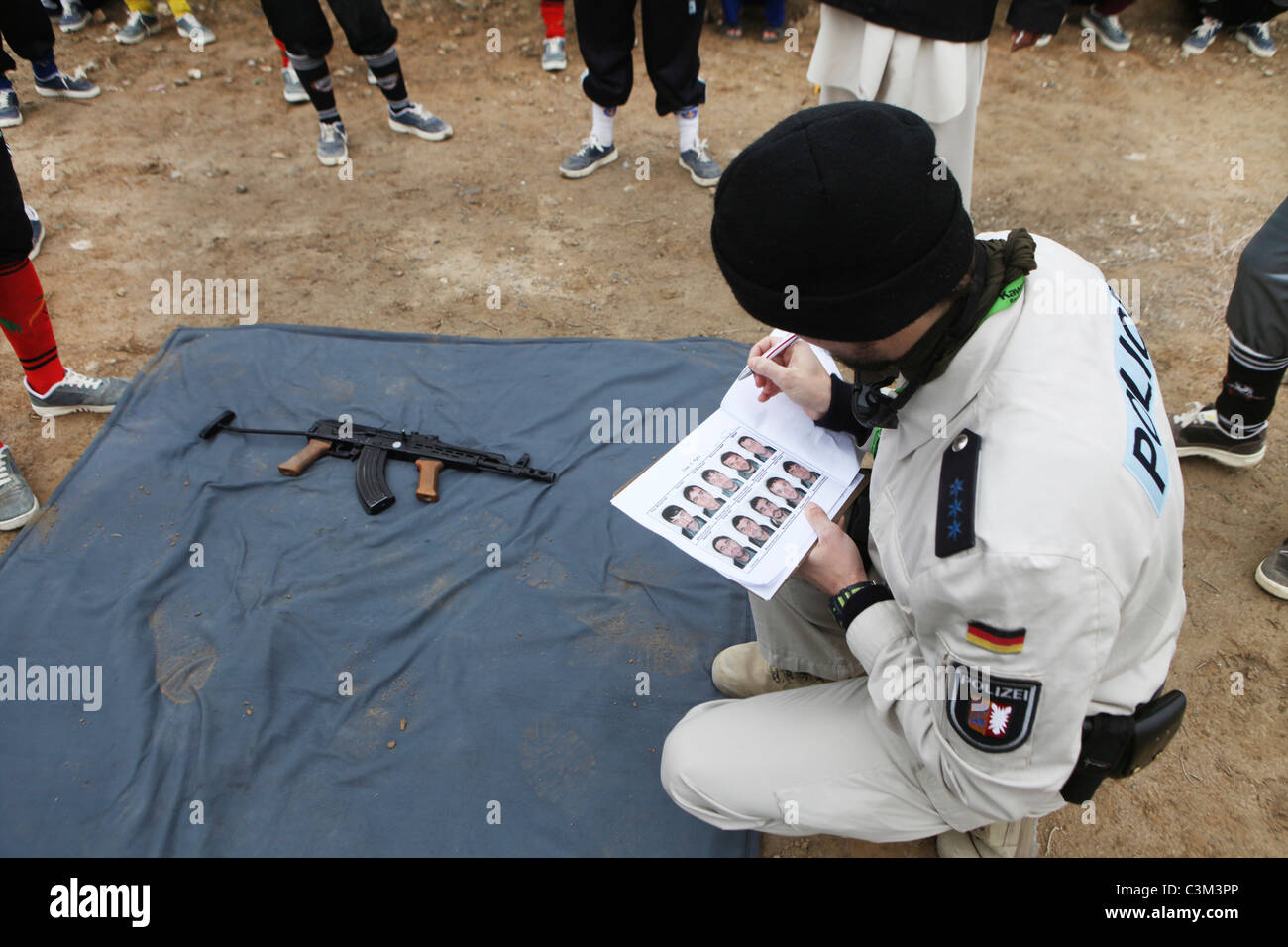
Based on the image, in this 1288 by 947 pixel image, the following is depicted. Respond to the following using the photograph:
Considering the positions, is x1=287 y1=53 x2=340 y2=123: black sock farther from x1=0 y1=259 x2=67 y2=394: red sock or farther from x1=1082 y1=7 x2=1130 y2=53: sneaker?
x1=1082 y1=7 x2=1130 y2=53: sneaker

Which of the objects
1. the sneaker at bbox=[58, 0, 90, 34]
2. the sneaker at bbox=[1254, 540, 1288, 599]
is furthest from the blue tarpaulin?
the sneaker at bbox=[58, 0, 90, 34]

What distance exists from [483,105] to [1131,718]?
5.46 meters

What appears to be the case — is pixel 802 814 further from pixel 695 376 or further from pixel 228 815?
pixel 695 376

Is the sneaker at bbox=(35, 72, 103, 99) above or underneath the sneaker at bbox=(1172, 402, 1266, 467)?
above

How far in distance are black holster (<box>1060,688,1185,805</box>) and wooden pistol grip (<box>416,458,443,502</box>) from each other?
2173mm

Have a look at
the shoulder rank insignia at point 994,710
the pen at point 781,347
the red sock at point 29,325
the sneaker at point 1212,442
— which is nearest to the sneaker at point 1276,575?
the sneaker at point 1212,442

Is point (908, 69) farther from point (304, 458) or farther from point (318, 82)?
point (318, 82)

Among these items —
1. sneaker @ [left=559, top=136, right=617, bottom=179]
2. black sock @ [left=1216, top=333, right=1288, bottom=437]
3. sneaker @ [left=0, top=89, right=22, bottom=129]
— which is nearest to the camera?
black sock @ [left=1216, top=333, right=1288, bottom=437]

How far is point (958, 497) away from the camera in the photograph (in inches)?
51.3

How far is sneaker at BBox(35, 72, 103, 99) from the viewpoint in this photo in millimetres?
5504

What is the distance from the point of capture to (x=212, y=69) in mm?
5965

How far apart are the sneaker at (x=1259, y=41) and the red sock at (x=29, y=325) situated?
768 cm

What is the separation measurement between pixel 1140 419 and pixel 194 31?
7289 millimetres

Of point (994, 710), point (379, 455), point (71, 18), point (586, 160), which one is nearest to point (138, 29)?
point (71, 18)
